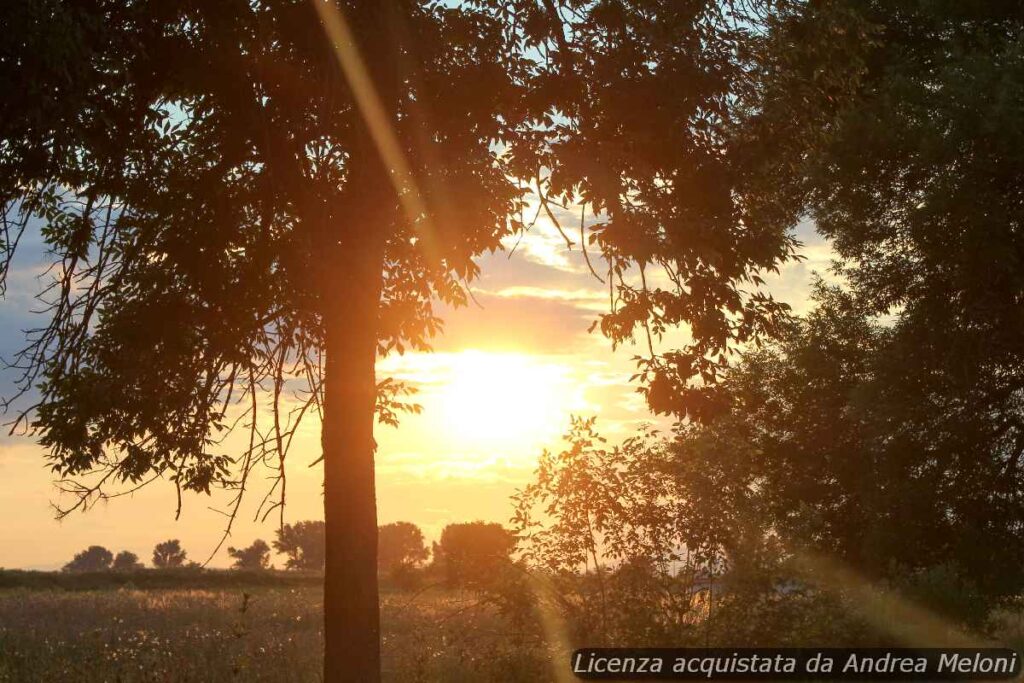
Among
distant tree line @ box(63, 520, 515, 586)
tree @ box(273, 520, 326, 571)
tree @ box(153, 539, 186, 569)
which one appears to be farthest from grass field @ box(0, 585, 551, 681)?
tree @ box(153, 539, 186, 569)

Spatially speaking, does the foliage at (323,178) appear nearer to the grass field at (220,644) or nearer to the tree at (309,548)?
the grass field at (220,644)

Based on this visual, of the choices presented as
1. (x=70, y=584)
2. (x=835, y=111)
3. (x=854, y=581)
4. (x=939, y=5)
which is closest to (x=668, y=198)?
(x=835, y=111)

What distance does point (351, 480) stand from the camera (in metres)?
11.6

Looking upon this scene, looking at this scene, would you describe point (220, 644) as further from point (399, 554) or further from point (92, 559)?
point (92, 559)

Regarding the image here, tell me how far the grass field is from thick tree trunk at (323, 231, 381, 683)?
1075mm

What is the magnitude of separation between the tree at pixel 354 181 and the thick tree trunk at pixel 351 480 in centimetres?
3

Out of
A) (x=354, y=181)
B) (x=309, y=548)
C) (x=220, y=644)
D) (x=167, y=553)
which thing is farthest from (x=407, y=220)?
(x=167, y=553)

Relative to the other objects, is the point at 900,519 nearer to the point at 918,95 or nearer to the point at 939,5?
the point at 918,95

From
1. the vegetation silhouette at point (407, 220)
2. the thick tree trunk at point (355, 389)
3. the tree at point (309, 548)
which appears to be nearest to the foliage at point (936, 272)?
the vegetation silhouette at point (407, 220)

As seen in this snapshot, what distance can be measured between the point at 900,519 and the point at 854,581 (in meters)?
2.51

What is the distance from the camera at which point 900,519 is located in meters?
21.5

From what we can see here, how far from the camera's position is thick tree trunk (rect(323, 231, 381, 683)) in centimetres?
1146

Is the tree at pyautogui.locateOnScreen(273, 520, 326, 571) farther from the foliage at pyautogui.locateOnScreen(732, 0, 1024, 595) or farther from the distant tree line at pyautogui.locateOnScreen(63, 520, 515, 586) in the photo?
the foliage at pyautogui.locateOnScreen(732, 0, 1024, 595)

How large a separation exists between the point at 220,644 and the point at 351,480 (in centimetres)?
743
